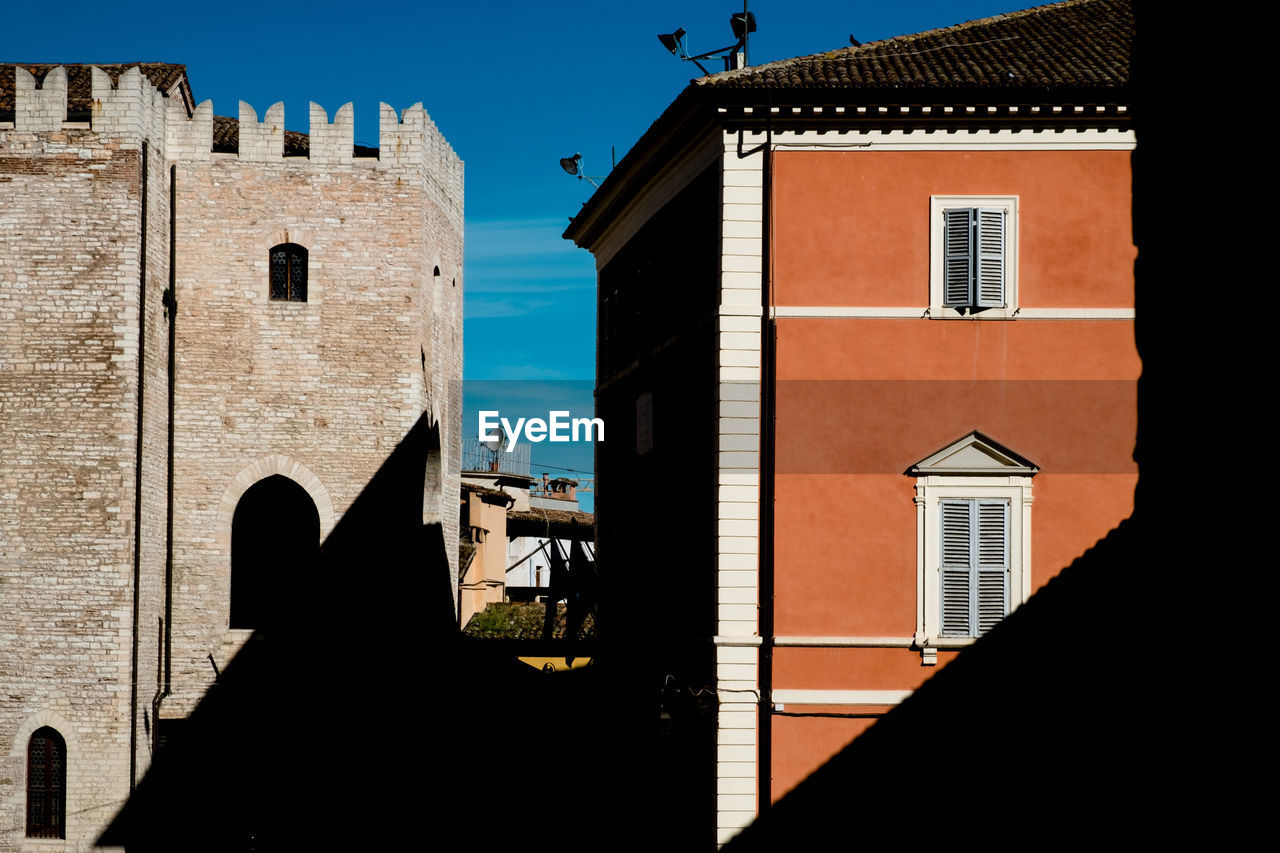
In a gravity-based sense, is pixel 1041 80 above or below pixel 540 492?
above

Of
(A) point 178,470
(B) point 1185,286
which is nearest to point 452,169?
(A) point 178,470

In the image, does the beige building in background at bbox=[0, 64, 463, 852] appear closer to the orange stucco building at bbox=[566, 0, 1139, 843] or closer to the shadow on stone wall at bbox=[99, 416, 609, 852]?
the shadow on stone wall at bbox=[99, 416, 609, 852]

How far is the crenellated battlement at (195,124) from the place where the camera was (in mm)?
23672

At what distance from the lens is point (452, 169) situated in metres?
27.3

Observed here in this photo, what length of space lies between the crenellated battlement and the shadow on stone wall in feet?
15.2

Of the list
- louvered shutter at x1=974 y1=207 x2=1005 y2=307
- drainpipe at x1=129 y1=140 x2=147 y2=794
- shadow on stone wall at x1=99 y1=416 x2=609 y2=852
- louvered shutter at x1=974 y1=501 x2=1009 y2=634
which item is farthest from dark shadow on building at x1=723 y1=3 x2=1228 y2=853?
drainpipe at x1=129 y1=140 x2=147 y2=794

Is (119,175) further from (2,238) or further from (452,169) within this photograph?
(452,169)

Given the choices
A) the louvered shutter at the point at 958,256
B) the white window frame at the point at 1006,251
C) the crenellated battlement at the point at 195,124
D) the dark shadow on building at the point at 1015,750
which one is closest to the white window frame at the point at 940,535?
the dark shadow on building at the point at 1015,750

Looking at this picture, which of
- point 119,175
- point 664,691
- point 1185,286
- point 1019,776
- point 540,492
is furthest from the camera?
point 540,492

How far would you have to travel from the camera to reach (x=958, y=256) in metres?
16.8

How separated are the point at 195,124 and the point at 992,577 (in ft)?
50.3

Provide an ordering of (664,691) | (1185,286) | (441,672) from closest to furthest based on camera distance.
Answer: (1185,286), (664,691), (441,672)

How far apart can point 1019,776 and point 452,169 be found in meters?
15.7

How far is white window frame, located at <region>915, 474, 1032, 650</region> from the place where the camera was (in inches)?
645
